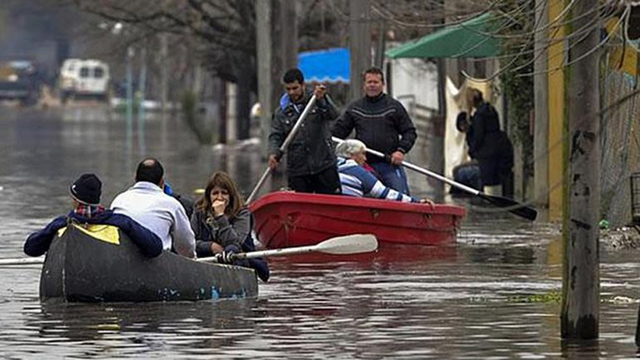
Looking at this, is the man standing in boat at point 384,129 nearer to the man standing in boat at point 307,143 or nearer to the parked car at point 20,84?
the man standing in boat at point 307,143

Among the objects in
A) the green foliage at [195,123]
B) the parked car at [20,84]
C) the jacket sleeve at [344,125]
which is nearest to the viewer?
the jacket sleeve at [344,125]

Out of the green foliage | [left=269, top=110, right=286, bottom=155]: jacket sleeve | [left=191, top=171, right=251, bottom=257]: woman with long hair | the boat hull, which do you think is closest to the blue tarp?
the green foliage

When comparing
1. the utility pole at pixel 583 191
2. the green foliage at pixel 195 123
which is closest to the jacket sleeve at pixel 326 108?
the utility pole at pixel 583 191

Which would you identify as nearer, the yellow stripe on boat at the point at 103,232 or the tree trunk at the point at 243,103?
the yellow stripe on boat at the point at 103,232

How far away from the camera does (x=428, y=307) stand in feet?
49.1

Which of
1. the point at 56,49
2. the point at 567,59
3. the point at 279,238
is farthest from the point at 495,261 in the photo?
the point at 56,49

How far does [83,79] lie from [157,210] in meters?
113

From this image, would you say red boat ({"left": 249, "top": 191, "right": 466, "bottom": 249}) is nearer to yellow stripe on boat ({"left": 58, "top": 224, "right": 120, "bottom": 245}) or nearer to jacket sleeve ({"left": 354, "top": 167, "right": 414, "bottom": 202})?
jacket sleeve ({"left": 354, "top": 167, "right": 414, "bottom": 202})

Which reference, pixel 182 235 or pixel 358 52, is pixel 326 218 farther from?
pixel 358 52

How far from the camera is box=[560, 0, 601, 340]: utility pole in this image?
12.2m

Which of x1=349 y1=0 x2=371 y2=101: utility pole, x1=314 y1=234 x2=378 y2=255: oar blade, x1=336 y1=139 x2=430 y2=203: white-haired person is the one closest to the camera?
x1=314 y1=234 x2=378 y2=255: oar blade

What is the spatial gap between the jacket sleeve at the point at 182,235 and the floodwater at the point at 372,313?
45 centimetres

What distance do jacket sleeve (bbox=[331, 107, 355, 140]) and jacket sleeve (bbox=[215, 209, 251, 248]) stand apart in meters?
5.83

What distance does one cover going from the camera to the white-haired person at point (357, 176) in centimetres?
2086
